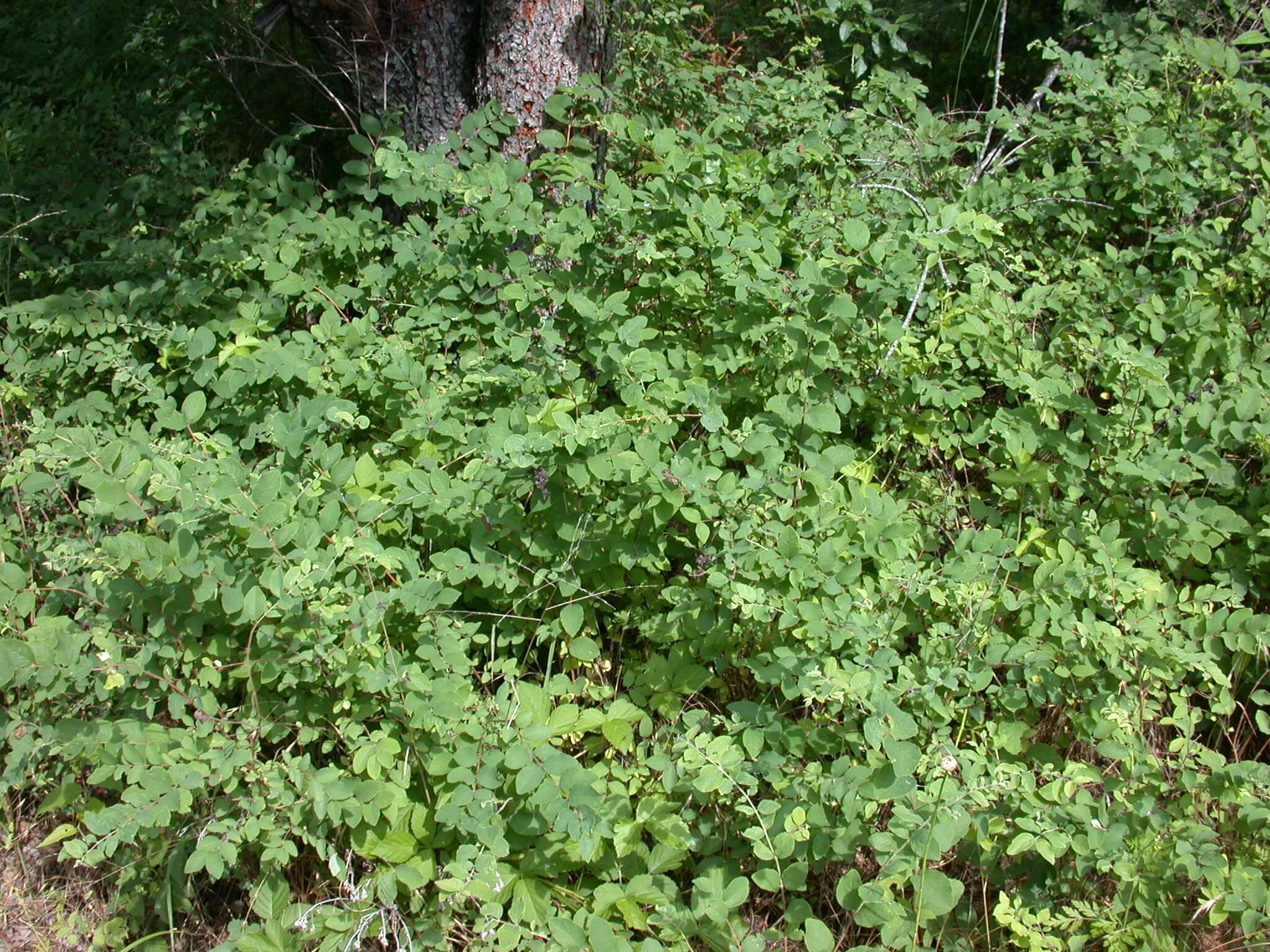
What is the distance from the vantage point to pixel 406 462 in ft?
9.39

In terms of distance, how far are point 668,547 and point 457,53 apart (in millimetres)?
2039

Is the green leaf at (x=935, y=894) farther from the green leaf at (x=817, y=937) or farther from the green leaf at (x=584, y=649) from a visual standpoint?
the green leaf at (x=584, y=649)

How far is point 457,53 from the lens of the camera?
11.7 feet

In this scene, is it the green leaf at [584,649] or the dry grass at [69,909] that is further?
the green leaf at [584,649]

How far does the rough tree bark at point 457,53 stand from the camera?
3504mm

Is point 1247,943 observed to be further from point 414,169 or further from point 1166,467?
point 414,169

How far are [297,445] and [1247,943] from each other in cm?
258

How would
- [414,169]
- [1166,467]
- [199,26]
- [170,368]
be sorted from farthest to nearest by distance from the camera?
[199,26] < [170,368] < [414,169] < [1166,467]

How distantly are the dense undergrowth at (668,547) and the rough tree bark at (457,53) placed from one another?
0.68 ft

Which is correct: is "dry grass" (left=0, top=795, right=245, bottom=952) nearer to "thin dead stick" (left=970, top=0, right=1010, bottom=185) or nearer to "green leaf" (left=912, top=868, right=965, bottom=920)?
"green leaf" (left=912, top=868, right=965, bottom=920)

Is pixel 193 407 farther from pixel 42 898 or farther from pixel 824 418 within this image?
pixel 824 418

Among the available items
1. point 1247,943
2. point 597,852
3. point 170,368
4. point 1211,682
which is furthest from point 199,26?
point 1247,943

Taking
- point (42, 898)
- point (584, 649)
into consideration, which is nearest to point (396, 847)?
point (584, 649)

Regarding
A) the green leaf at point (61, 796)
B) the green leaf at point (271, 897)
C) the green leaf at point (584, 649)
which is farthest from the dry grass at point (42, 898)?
the green leaf at point (584, 649)
